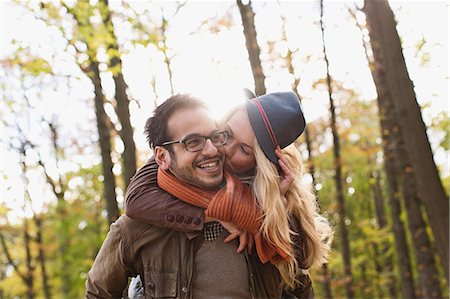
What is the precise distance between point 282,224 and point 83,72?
6.99 metres

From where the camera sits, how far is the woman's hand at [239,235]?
119 inches

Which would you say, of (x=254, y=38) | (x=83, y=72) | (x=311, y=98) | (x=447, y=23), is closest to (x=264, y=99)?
(x=254, y=38)

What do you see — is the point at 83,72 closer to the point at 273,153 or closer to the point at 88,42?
the point at 88,42

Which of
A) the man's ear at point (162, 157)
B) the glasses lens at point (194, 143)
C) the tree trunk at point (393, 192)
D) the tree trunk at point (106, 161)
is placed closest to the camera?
the glasses lens at point (194, 143)

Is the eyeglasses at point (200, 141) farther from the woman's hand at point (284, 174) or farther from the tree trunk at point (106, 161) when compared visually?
the tree trunk at point (106, 161)

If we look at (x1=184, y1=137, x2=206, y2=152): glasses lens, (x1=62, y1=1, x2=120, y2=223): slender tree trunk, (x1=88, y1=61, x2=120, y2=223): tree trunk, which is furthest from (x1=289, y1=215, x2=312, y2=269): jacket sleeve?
(x1=88, y1=61, x2=120, y2=223): tree trunk

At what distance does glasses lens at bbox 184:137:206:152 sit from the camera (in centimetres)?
299

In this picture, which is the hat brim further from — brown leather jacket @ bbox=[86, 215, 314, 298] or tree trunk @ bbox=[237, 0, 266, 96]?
tree trunk @ bbox=[237, 0, 266, 96]

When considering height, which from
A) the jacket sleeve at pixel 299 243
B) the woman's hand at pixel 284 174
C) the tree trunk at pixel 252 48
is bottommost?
the jacket sleeve at pixel 299 243

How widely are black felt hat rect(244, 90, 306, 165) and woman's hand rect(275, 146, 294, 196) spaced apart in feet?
0.08

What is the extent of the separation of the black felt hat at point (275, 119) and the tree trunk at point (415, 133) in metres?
4.42

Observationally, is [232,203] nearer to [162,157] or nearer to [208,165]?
[208,165]

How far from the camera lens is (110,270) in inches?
123

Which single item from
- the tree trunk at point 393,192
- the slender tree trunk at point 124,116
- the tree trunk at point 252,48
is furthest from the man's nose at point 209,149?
the tree trunk at point 393,192
